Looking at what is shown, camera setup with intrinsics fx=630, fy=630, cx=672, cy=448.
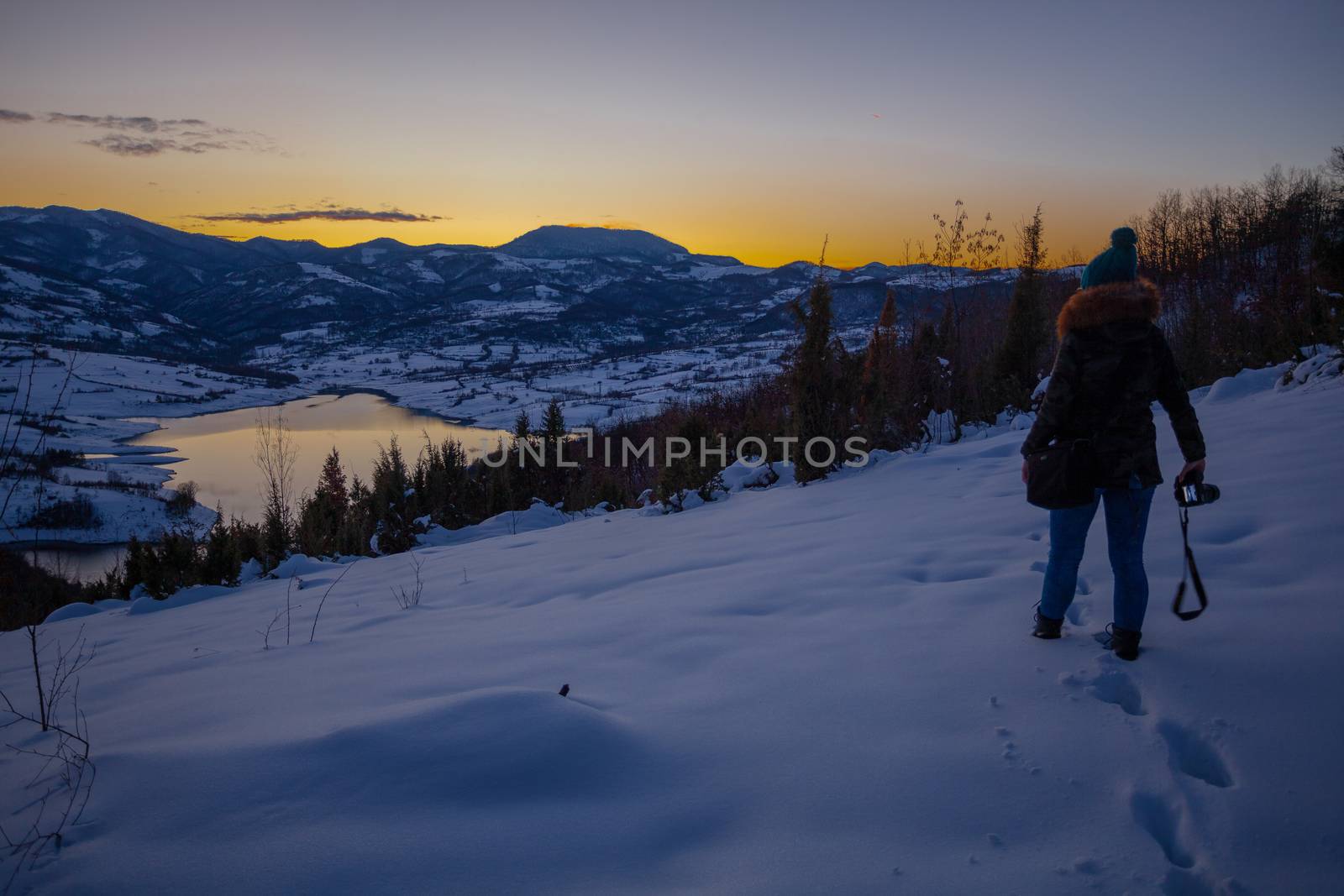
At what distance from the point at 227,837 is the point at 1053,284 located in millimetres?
18615

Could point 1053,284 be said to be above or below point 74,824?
above

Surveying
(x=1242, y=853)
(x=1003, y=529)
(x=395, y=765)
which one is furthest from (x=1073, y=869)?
(x=1003, y=529)

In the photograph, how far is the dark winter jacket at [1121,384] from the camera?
2.34m

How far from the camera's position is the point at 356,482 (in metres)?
14.6

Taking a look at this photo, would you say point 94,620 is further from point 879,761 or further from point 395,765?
point 879,761

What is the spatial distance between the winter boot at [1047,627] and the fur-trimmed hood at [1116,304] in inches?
46.1

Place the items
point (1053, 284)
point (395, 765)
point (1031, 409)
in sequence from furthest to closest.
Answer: point (1053, 284) < point (1031, 409) < point (395, 765)

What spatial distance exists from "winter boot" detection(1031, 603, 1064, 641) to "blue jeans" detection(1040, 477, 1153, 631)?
0.03 m

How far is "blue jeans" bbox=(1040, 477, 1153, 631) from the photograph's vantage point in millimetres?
2346

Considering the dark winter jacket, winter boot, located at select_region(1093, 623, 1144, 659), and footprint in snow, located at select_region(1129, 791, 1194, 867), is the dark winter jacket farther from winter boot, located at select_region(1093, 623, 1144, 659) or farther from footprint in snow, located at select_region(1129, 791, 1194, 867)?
footprint in snow, located at select_region(1129, 791, 1194, 867)

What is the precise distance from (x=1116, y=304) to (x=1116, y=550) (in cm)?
93

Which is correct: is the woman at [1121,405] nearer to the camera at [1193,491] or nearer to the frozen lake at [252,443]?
the camera at [1193,491]

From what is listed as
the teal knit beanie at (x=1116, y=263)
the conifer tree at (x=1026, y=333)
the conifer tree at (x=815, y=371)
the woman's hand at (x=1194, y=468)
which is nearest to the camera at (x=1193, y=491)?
the woman's hand at (x=1194, y=468)

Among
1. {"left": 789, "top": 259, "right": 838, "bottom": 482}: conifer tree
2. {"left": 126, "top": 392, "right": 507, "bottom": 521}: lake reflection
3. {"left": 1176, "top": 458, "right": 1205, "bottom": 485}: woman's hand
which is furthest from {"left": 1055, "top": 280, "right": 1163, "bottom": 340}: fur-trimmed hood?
{"left": 126, "top": 392, "right": 507, "bottom": 521}: lake reflection
